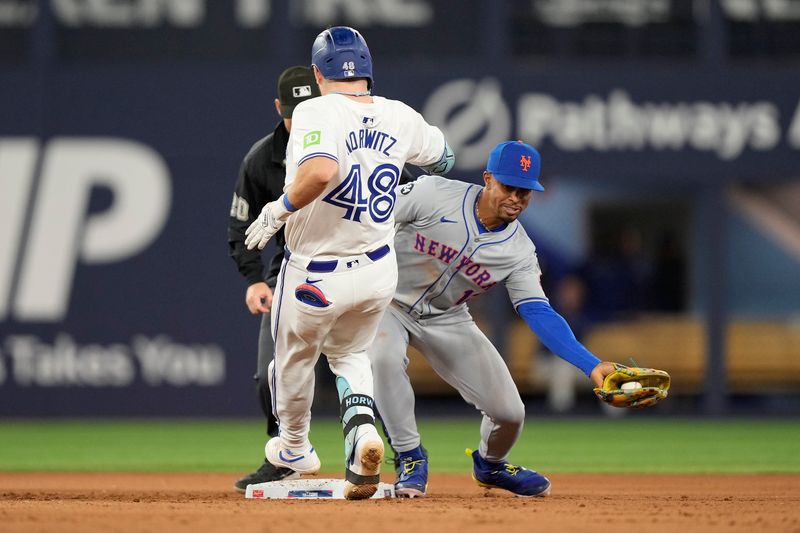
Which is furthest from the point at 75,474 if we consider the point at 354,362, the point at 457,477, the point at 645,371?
the point at 645,371

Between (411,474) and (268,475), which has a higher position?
(411,474)

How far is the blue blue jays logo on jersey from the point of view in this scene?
238 inches

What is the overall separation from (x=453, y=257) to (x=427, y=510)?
146cm

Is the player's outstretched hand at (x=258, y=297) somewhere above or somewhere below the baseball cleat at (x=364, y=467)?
above

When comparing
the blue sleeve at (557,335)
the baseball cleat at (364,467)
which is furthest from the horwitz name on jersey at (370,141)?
the baseball cleat at (364,467)

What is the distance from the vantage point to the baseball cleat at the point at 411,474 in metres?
6.03

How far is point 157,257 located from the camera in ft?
42.6

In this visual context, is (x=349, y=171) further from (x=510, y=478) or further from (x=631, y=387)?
(x=510, y=478)

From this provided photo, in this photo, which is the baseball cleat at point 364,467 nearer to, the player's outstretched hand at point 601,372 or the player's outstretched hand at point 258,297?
the player's outstretched hand at point 601,372

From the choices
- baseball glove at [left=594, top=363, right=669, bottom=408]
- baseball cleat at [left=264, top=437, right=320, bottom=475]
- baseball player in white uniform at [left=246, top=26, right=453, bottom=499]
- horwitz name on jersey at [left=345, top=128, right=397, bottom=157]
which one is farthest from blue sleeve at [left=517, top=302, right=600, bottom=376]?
baseball cleat at [left=264, top=437, right=320, bottom=475]

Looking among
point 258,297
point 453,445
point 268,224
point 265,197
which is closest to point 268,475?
point 258,297

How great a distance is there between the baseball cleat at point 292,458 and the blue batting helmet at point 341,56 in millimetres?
1815

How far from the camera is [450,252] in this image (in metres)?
6.04

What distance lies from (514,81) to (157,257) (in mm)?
4186
